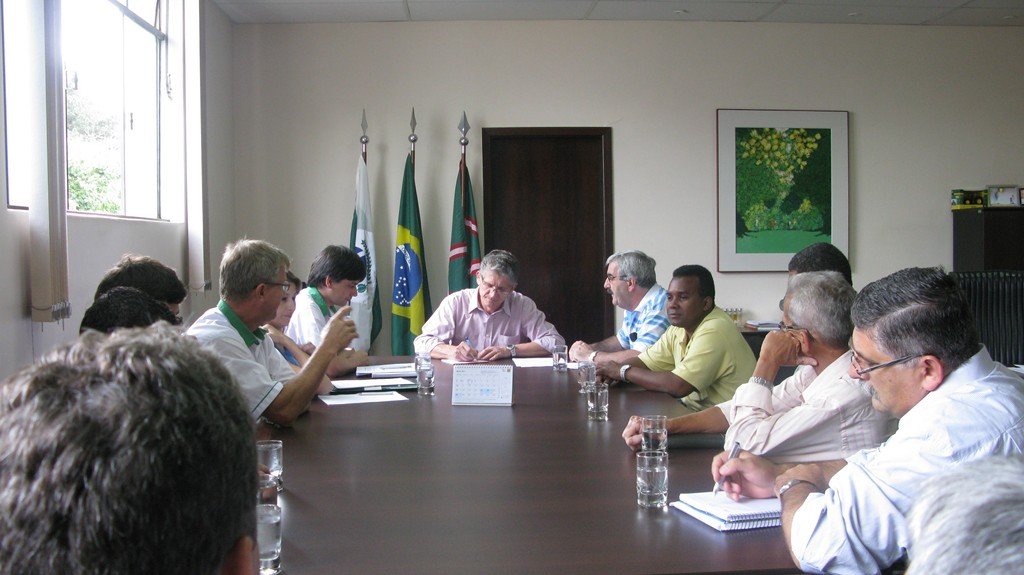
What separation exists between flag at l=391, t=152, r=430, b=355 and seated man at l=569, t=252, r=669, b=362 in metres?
1.72

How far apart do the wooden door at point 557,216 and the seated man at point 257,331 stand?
3448 millimetres

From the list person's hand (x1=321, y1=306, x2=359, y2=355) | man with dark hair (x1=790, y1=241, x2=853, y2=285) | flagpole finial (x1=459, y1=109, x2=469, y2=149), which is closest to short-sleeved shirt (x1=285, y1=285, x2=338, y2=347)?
person's hand (x1=321, y1=306, x2=359, y2=355)

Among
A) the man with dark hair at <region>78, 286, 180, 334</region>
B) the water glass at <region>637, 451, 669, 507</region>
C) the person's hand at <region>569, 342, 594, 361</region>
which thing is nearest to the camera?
the water glass at <region>637, 451, 669, 507</region>

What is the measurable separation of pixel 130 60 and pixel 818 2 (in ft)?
14.4

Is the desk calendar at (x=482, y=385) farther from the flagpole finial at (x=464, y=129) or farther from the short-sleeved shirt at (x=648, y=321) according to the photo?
the flagpole finial at (x=464, y=129)

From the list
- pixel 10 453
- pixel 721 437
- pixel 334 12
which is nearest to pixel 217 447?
pixel 10 453

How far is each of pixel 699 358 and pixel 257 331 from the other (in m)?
1.65

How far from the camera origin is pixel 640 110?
6445 mm

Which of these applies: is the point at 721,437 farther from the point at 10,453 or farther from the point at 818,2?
the point at 818,2

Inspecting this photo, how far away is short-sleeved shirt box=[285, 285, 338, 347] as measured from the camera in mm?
4316

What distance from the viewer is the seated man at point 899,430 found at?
1.54 meters

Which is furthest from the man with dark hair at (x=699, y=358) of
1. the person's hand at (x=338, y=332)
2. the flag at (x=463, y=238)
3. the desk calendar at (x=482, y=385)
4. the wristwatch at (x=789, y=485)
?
the flag at (x=463, y=238)

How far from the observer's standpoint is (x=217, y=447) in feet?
2.15

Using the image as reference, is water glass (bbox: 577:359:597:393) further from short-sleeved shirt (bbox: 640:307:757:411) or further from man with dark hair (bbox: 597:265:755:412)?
short-sleeved shirt (bbox: 640:307:757:411)
